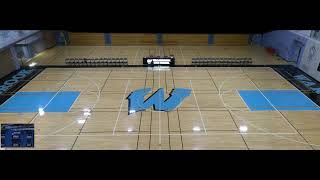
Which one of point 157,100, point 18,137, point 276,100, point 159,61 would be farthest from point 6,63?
point 276,100

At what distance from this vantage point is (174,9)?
8.39ft

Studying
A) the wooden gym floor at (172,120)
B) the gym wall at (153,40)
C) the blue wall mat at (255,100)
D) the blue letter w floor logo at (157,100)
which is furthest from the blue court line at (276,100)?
the gym wall at (153,40)

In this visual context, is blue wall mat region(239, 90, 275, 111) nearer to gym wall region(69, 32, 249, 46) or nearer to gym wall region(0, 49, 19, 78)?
gym wall region(69, 32, 249, 46)

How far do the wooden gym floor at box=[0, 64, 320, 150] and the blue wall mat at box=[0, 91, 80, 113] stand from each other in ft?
1.58

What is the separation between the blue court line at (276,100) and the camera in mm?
13459

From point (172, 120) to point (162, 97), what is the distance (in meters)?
2.57

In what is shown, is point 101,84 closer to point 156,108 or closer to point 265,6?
point 156,108

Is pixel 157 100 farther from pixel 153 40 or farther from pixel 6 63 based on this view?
pixel 153 40

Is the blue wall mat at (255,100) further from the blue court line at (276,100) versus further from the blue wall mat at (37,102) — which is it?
the blue wall mat at (37,102)

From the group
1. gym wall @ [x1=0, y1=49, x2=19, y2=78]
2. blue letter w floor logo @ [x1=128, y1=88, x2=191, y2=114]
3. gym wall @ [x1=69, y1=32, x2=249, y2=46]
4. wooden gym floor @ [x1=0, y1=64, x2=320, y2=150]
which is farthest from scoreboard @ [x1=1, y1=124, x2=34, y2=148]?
gym wall @ [x1=69, y1=32, x2=249, y2=46]

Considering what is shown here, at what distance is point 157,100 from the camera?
1420cm

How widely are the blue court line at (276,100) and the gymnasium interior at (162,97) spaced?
2.0 inches

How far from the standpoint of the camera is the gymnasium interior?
1075 cm
